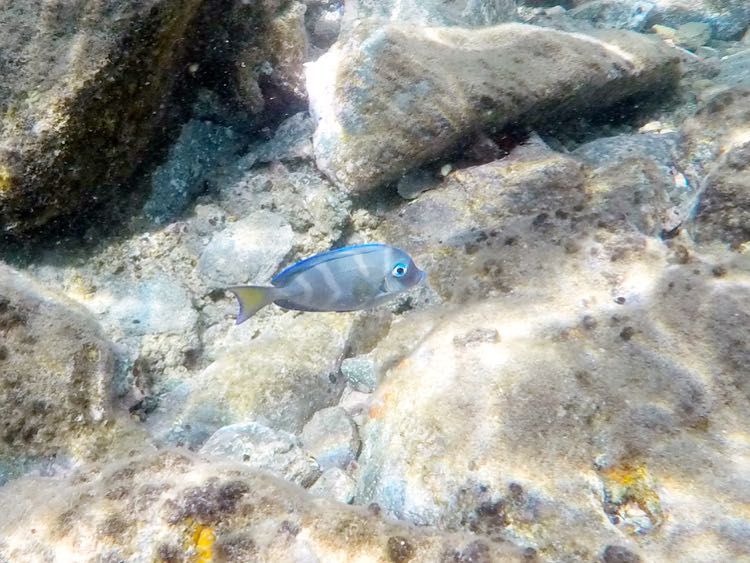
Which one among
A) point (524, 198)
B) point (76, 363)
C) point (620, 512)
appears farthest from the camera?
point (524, 198)

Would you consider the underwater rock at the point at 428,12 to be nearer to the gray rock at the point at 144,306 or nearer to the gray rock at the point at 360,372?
the gray rock at the point at 144,306

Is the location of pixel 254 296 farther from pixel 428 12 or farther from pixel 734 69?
pixel 734 69

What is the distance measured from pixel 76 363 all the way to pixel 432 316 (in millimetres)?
2052

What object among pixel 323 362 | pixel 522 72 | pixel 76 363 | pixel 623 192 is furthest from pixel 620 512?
pixel 522 72

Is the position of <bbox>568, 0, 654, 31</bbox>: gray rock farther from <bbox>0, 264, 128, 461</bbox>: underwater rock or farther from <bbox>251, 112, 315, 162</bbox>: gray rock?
<bbox>0, 264, 128, 461</bbox>: underwater rock

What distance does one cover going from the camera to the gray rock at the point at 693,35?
6.27 metres

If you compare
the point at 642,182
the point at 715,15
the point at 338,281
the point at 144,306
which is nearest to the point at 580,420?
the point at 338,281

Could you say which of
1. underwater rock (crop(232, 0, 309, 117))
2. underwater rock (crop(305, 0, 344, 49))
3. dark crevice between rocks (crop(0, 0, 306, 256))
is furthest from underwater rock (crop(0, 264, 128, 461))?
underwater rock (crop(305, 0, 344, 49))

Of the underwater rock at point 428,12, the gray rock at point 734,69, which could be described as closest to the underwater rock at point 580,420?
the gray rock at point 734,69

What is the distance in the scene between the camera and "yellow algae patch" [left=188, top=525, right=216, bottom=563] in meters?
1.60

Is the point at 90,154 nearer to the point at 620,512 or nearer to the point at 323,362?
the point at 323,362

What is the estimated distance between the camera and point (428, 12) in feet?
16.9

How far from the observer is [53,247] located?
391 cm

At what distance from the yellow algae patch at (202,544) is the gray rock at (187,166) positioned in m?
3.03
